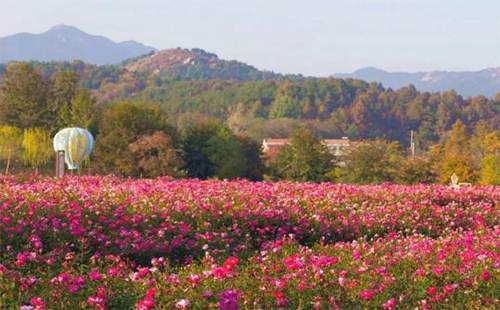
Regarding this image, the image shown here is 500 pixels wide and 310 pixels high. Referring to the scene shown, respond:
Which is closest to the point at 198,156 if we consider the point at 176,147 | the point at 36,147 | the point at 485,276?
the point at 176,147

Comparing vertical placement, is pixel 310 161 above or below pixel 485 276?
below

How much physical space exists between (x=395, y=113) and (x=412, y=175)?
95.8m

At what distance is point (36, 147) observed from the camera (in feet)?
151

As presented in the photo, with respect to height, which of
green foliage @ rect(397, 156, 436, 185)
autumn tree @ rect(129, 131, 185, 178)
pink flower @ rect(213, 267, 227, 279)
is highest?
pink flower @ rect(213, 267, 227, 279)

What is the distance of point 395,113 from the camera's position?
422ft

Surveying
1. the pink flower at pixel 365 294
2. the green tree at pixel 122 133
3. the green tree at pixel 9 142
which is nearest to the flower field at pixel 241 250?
the pink flower at pixel 365 294

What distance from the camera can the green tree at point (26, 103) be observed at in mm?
51281

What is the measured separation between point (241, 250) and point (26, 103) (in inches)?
1892

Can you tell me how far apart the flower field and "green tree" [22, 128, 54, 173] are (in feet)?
121

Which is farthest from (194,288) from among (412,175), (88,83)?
(88,83)

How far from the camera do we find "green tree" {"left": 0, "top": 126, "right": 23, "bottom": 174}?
154 ft

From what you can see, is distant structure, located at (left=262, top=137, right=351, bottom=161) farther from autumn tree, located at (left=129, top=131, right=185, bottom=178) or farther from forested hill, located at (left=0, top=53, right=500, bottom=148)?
forested hill, located at (left=0, top=53, right=500, bottom=148)

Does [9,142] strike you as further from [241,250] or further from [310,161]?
[241,250]

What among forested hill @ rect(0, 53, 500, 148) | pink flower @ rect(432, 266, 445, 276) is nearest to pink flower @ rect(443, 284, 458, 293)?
pink flower @ rect(432, 266, 445, 276)
